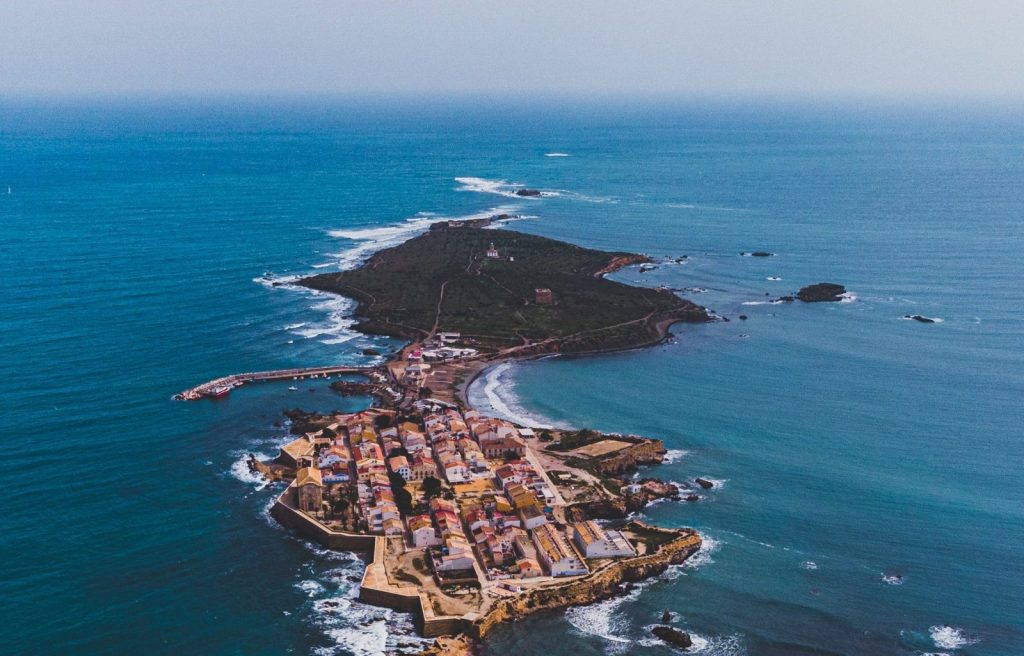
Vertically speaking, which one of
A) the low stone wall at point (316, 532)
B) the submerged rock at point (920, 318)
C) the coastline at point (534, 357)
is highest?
the submerged rock at point (920, 318)

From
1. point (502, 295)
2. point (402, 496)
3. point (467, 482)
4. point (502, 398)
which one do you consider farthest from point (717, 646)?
point (502, 295)

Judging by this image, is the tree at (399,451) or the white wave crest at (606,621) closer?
the white wave crest at (606,621)

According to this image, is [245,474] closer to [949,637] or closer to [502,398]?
[502,398]

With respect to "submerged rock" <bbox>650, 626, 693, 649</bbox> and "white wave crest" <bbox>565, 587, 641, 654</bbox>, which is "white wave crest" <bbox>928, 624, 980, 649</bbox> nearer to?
"submerged rock" <bbox>650, 626, 693, 649</bbox>

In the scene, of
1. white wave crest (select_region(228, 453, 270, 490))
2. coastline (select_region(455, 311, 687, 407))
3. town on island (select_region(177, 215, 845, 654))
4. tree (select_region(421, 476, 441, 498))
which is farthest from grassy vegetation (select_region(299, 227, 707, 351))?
white wave crest (select_region(228, 453, 270, 490))

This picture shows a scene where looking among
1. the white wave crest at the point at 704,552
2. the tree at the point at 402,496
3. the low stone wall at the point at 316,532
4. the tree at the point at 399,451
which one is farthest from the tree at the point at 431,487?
the white wave crest at the point at 704,552

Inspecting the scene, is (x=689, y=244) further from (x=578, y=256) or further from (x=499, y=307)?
(x=499, y=307)

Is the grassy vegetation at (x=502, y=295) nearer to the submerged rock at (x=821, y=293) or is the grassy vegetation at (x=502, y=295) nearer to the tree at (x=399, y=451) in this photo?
the submerged rock at (x=821, y=293)
